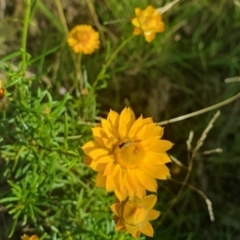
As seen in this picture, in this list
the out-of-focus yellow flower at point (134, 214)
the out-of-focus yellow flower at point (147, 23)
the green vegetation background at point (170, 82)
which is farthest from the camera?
the green vegetation background at point (170, 82)

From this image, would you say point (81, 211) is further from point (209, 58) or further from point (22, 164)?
point (209, 58)

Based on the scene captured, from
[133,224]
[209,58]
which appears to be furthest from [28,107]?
[209,58]

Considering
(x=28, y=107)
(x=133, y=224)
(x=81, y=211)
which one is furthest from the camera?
(x=81, y=211)

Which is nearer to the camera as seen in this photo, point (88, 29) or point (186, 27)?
point (88, 29)

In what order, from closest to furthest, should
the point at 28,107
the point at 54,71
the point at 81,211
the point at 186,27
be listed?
the point at 28,107
the point at 81,211
the point at 54,71
the point at 186,27

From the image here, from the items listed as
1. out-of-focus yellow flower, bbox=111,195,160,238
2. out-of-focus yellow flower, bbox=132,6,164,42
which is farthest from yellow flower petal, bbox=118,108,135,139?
out-of-focus yellow flower, bbox=132,6,164,42

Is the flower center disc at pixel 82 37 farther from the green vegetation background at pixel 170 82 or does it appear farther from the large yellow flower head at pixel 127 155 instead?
the large yellow flower head at pixel 127 155

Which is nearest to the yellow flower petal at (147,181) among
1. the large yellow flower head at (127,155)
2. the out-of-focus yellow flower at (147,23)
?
the large yellow flower head at (127,155)

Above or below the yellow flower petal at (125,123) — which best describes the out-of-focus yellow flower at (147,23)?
above
